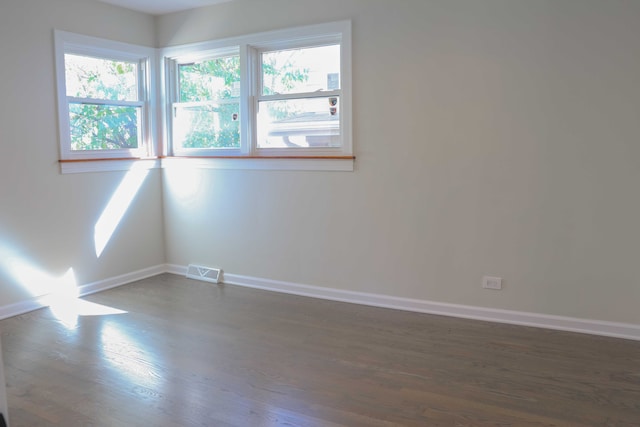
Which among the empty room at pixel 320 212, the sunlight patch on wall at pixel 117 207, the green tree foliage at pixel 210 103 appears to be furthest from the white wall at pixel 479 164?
the sunlight patch on wall at pixel 117 207

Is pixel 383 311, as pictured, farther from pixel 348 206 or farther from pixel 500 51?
pixel 500 51

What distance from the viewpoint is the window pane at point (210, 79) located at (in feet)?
15.9

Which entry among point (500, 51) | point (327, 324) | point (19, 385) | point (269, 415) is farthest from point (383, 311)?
point (19, 385)

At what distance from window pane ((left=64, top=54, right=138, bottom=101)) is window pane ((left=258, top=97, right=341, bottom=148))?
4.42 feet

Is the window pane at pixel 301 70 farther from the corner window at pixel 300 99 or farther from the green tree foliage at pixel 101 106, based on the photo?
the green tree foliage at pixel 101 106

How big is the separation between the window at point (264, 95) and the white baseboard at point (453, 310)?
1.14m

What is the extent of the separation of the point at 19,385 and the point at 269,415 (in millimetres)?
1423

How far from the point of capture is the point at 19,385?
287 centimetres

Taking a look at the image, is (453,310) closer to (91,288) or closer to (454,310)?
(454,310)

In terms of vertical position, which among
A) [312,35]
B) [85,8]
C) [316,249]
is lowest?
[316,249]

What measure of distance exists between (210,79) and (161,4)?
30.0 inches

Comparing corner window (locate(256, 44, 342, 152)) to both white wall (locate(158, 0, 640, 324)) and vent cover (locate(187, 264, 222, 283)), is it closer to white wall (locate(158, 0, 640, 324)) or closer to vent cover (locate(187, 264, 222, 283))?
white wall (locate(158, 0, 640, 324))

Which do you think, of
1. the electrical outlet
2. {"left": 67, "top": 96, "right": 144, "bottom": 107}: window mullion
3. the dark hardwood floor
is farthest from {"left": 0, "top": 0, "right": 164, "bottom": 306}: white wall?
the electrical outlet

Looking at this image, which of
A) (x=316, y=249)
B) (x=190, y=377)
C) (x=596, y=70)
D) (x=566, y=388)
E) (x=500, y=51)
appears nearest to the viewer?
(x=566, y=388)
